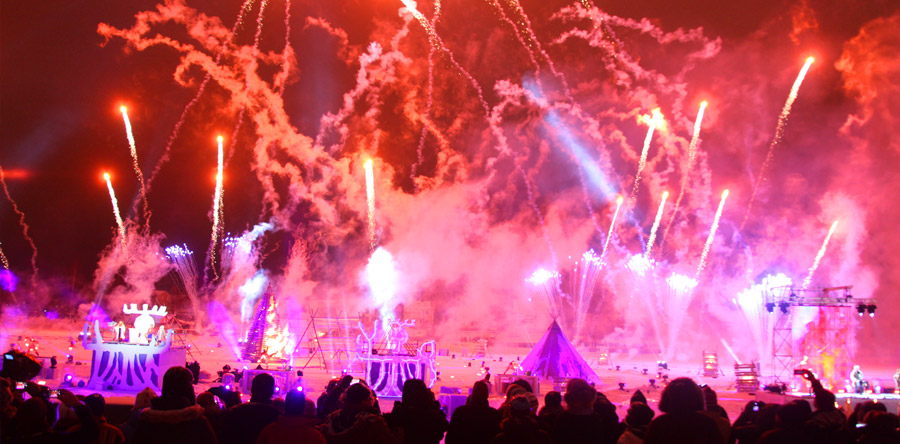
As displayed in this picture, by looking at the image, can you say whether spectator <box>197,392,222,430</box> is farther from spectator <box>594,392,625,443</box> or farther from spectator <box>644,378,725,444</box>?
spectator <box>644,378,725,444</box>

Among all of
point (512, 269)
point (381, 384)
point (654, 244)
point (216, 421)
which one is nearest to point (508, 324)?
point (512, 269)

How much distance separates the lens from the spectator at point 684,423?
4.50 meters

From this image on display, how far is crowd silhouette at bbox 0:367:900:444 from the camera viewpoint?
192 inches

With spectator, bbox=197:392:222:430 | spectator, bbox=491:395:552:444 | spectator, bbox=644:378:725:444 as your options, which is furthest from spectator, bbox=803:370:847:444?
spectator, bbox=197:392:222:430

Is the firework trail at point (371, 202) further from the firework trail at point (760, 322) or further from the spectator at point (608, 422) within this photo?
the spectator at point (608, 422)

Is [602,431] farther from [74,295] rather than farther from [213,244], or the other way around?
[74,295]

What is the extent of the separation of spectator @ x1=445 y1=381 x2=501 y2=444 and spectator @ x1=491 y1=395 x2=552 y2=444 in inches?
30.6

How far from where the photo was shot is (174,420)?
4.90m

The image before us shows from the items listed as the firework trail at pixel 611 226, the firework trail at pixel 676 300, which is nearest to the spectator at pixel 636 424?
the firework trail at pixel 611 226

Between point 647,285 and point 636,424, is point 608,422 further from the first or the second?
point 647,285

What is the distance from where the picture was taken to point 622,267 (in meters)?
54.2

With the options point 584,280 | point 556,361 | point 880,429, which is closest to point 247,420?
point 880,429

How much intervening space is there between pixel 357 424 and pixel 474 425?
1.28 metres

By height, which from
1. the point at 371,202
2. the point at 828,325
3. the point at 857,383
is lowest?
the point at 857,383
